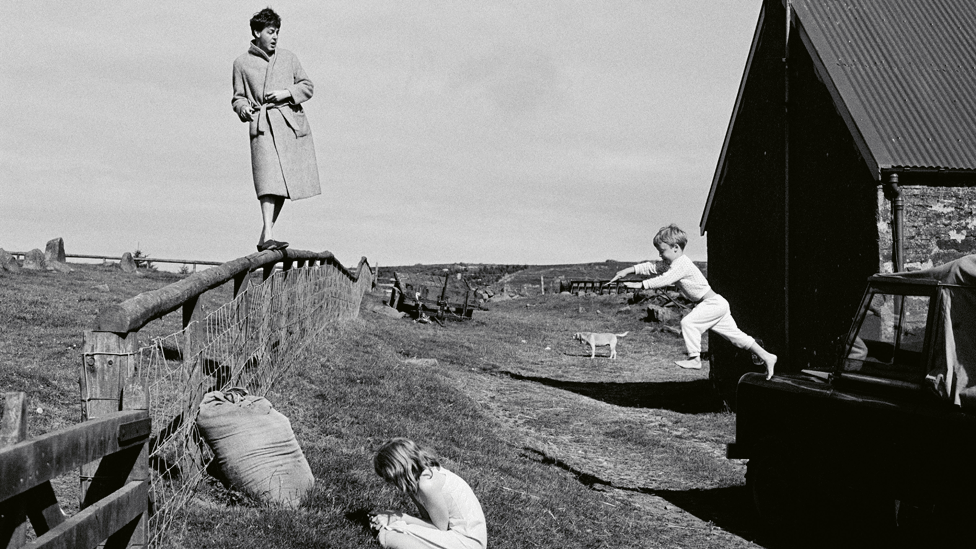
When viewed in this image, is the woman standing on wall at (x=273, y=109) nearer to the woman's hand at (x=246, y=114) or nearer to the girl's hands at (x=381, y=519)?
the woman's hand at (x=246, y=114)

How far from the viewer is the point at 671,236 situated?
8.77 metres

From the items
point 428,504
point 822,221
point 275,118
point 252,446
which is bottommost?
point 428,504

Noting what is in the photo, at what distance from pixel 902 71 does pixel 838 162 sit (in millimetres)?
2414

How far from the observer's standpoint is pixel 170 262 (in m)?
36.1

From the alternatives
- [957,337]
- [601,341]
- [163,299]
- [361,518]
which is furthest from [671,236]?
[601,341]

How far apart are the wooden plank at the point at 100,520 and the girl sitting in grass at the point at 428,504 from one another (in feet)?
5.67

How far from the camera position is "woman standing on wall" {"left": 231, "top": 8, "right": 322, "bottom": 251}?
23.9ft

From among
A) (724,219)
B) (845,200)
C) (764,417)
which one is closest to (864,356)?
(764,417)

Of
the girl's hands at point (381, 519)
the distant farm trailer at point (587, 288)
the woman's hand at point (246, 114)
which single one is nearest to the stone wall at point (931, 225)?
the woman's hand at point (246, 114)

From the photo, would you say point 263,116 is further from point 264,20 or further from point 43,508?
point 43,508

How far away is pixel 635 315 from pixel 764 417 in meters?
27.5

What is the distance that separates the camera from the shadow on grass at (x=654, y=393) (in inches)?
653

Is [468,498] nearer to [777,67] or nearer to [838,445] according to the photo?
[838,445]

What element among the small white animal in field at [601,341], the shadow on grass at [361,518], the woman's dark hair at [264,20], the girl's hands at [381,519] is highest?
the woman's dark hair at [264,20]
